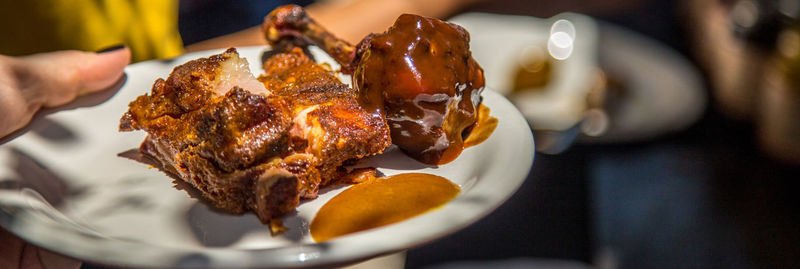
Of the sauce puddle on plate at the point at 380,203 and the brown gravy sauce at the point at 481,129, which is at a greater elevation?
the sauce puddle on plate at the point at 380,203

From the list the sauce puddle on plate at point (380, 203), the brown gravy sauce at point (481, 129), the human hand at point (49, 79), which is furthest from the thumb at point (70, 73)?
the brown gravy sauce at point (481, 129)

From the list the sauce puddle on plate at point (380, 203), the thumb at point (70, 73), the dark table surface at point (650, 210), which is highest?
the thumb at point (70, 73)

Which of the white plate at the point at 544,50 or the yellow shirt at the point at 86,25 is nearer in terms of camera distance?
the yellow shirt at the point at 86,25

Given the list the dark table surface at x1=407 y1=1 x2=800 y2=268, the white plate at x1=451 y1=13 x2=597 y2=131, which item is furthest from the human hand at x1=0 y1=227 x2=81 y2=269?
the white plate at x1=451 y1=13 x2=597 y2=131

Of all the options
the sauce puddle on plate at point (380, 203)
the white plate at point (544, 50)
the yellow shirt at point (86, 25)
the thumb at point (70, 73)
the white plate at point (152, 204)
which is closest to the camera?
the white plate at point (152, 204)

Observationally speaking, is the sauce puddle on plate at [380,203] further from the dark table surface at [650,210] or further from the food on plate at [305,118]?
the dark table surface at [650,210]

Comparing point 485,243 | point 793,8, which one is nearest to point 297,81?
point 485,243

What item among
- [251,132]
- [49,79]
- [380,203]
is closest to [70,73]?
[49,79]

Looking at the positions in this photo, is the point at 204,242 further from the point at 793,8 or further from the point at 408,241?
the point at 793,8
